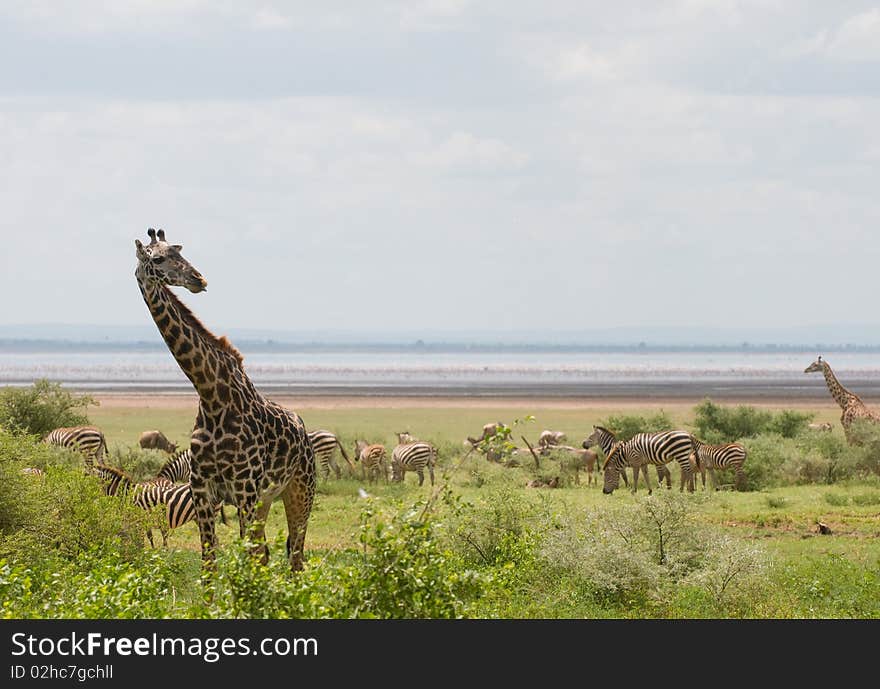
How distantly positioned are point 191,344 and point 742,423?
75.6 ft

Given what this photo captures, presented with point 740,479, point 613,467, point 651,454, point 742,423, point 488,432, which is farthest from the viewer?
point 742,423

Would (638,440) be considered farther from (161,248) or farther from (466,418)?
(466,418)

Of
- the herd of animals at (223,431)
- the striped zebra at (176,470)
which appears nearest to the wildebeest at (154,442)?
the striped zebra at (176,470)

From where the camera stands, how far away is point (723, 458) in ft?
78.4

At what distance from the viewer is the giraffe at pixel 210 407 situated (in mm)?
10539

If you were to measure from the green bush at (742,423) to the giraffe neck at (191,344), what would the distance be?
850 inches

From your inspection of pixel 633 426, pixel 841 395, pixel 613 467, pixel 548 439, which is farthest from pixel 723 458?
pixel 548 439

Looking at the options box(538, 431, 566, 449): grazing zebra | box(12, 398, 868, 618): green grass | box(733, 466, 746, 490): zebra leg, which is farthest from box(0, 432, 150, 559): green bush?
box(538, 431, 566, 449): grazing zebra

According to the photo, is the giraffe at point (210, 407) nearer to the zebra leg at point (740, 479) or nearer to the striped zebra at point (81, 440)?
the striped zebra at point (81, 440)

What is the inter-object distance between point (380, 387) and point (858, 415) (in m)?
57.4

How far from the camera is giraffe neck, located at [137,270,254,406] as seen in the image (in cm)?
1068

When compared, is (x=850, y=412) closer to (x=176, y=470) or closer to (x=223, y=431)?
(x=176, y=470)
